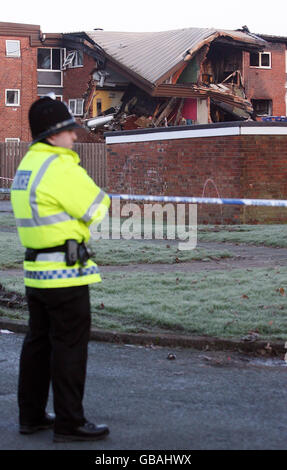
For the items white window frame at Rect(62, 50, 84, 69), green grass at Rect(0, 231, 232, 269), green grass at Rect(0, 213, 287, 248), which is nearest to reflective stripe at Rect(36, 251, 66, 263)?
green grass at Rect(0, 231, 232, 269)

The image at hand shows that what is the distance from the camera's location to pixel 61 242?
14.1 feet

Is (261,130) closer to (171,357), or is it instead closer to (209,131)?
(209,131)

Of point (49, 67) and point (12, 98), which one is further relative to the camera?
point (49, 67)

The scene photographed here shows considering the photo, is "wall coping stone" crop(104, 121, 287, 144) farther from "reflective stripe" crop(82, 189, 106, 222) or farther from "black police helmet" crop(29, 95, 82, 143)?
"reflective stripe" crop(82, 189, 106, 222)

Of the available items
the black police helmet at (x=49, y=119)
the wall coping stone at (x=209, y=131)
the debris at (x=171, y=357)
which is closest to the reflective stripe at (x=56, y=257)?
the black police helmet at (x=49, y=119)

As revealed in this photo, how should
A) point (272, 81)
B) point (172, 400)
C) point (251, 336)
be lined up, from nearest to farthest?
1. point (172, 400)
2. point (251, 336)
3. point (272, 81)

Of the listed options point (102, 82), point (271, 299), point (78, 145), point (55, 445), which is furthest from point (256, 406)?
point (102, 82)

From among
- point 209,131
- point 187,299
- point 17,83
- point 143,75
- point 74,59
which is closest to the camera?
point 187,299

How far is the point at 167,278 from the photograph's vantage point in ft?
32.0

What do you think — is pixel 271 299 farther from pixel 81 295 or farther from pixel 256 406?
pixel 81 295

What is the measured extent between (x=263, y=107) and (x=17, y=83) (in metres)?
14.6

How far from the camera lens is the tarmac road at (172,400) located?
433 centimetres

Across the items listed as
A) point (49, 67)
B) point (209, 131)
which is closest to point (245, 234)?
point (209, 131)

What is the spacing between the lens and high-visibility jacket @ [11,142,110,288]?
425cm
